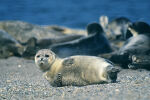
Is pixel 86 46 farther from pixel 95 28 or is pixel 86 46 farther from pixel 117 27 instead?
pixel 117 27

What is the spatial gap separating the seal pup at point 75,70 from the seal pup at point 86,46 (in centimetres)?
354

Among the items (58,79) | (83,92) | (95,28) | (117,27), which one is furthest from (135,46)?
(117,27)

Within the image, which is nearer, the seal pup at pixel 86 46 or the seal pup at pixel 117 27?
the seal pup at pixel 86 46

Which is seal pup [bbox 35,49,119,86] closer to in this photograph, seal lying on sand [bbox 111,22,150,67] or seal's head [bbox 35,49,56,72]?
seal's head [bbox 35,49,56,72]

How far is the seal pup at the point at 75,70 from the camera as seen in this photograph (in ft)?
17.6

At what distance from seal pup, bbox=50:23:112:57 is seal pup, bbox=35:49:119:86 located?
11.6 feet

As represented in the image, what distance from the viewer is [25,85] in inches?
228

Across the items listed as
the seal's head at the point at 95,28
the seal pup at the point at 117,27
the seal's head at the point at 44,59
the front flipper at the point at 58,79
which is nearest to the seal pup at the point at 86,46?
the seal's head at the point at 95,28

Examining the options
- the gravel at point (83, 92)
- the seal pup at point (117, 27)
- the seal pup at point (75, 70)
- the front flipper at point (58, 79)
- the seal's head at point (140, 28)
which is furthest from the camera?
the seal pup at point (117, 27)

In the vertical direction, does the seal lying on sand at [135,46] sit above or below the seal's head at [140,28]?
below

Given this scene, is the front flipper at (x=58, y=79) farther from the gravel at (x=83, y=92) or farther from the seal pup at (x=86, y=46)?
the seal pup at (x=86, y=46)

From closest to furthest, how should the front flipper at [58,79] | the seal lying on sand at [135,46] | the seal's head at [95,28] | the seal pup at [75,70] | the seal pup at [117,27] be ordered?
the seal pup at [75,70] < the front flipper at [58,79] < the seal lying on sand at [135,46] < the seal's head at [95,28] < the seal pup at [117,27]

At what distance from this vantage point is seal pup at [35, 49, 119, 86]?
17.6ft

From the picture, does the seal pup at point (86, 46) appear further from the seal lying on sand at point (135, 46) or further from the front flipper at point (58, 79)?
the front flipper at point (58, 79)
